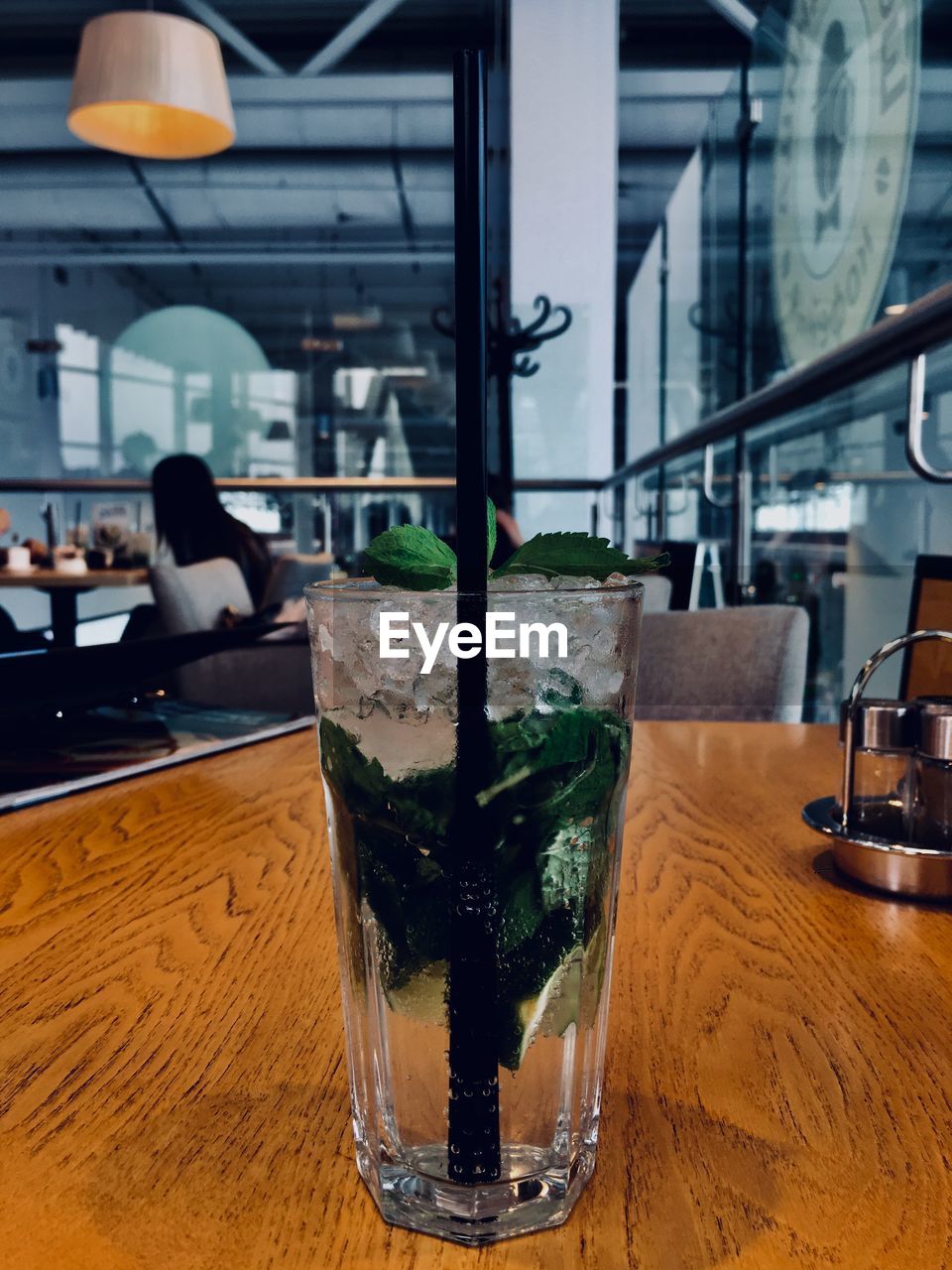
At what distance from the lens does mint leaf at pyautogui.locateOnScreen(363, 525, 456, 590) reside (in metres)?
0.28

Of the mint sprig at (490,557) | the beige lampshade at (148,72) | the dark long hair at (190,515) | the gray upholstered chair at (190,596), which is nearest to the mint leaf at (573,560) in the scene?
the mint sprig at (490,557)

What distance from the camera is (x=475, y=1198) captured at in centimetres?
26

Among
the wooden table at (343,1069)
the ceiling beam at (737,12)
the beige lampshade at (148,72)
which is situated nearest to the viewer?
the wooden table at (343,1069)

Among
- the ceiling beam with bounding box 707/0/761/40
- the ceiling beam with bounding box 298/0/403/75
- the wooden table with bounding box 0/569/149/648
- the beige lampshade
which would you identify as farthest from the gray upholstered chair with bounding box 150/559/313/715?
the ceiling beam with bounding box 707/0/761/40

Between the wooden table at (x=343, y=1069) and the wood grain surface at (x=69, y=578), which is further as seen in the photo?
the wood grain surface at (x=69, y=578)

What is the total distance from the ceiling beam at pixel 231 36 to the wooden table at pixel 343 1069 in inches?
246

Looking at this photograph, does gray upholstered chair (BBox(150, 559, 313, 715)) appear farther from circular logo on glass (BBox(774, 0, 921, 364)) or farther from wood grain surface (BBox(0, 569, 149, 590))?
circular logo on glass (BBox(774, 0, 921, 364))

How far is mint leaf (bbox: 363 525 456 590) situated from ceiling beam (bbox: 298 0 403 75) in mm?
6185

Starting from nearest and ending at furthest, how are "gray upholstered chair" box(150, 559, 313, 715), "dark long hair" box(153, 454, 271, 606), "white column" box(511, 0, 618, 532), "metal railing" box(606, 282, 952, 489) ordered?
1. "metal railing" box(606, 282, 952, 489)
2. "gray upholstered chair" box(150, 559, 313, 715)
3. "dark long hair" box(153, 454, 271, 606)
4. "white column" box(511, 0, 618, 532)

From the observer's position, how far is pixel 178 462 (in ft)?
12.2

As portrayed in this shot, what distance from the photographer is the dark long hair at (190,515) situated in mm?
3645

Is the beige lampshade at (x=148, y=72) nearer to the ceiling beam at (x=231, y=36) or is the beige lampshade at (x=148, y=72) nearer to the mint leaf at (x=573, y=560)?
the ceiling beam at (x=231, y=36)
